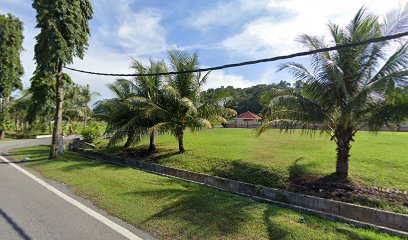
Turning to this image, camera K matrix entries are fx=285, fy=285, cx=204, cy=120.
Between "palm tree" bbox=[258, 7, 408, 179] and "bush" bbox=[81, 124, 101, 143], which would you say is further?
"bush" bbox=[81, 124, 101, 143]

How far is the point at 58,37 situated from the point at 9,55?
20.5 meters

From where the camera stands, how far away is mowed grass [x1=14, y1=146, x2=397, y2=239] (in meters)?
4.83

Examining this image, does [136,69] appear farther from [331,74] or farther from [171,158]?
[331,74]

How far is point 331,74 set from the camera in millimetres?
7785

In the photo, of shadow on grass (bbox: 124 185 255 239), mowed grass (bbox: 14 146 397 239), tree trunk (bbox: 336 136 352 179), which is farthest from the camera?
tree trunk (bbox: 336 136 352 179)

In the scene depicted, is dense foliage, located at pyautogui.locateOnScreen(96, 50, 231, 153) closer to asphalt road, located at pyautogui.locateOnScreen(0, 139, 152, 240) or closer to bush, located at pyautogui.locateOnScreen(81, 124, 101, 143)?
asphalt road, located at pyautogui.locateOnScreen(0, 139, 152, 240)

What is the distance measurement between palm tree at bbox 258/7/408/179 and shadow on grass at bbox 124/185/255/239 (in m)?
3.20

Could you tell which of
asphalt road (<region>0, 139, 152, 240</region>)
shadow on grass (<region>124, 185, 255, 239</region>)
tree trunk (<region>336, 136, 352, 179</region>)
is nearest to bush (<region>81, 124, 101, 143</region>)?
asphalt road (<region>0, 139, 152, 240</region>)

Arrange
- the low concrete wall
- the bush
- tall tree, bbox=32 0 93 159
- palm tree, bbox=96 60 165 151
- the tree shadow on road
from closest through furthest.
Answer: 1. the tree shadow on road
2. the low concrete wall
3. tall tree, bbox=32 0 93 159
4. palm tree, bbox=96 60 165 151
5. the bush

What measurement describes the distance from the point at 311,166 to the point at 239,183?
270 centimetres

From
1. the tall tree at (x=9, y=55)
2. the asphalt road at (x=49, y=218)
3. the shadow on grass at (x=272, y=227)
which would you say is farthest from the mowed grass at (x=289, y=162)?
the tall tree at (x=9, y=55)

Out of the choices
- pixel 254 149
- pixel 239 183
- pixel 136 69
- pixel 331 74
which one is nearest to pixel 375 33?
pixel 331 74

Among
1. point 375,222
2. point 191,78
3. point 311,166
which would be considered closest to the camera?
point 375,222

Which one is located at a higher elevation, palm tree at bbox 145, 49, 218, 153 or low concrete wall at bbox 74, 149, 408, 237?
palm tree at bbox 145, 49, 218, 153
